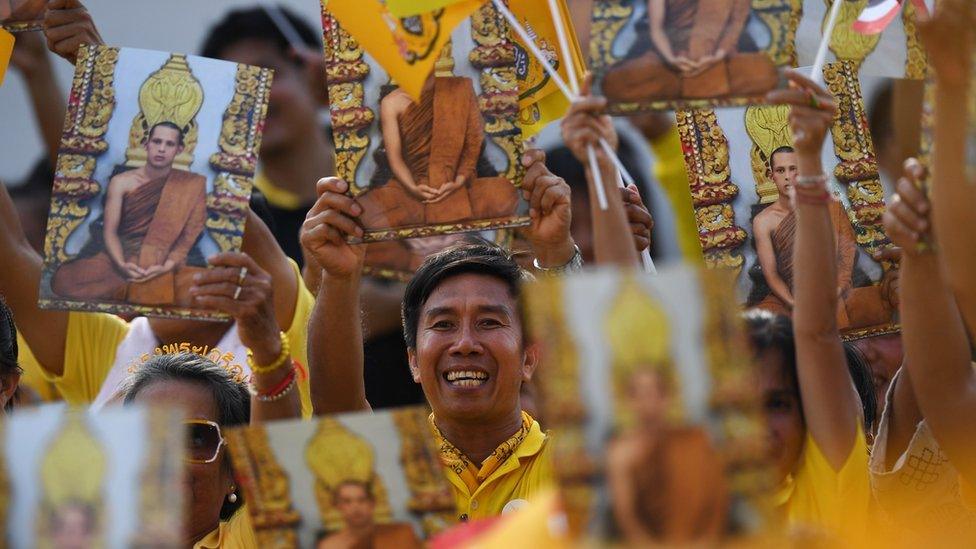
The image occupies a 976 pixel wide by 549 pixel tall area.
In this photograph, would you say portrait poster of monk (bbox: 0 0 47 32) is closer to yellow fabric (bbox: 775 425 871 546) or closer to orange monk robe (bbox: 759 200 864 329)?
orange monk robe (bbox: 759 200 864 329)

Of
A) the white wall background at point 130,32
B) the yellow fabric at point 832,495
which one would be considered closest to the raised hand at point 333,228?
the yellow fabric at point 832,495

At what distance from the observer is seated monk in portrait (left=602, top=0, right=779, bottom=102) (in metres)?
2.89

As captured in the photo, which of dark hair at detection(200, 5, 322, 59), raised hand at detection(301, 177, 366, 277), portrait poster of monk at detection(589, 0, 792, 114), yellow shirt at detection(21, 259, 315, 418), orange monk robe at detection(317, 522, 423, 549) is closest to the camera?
orange monk robe at detection(317, 522, 423, 549)

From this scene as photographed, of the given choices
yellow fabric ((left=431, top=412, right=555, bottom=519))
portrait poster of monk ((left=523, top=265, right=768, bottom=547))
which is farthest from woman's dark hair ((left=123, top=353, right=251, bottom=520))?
portrait poster of monk ((left=523, top=265, right=768, bottom=547))

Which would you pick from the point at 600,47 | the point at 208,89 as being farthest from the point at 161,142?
the point at 600,47

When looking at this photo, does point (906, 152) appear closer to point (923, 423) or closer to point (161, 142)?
point (923, 423)

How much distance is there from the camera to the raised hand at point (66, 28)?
13.4 feet

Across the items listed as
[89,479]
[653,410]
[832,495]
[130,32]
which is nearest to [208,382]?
[832,495]

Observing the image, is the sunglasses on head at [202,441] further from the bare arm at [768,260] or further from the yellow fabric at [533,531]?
the yellow fabric at [533,531]

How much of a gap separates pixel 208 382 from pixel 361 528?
1504mm

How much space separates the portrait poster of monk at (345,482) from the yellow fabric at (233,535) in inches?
39.3

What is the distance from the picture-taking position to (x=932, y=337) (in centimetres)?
299

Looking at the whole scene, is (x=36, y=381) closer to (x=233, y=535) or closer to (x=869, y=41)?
(x=233, y=535)

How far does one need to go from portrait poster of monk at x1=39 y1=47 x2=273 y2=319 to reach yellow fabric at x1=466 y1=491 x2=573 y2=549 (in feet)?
5.41
